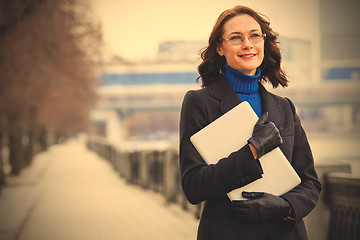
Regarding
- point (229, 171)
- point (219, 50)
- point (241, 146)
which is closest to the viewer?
point (229, 171)

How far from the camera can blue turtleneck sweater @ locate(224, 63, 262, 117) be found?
99.9 inches

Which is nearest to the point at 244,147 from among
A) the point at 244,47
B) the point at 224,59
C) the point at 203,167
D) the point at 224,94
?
the point at 203,167

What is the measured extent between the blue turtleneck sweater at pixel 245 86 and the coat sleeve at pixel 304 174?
0.22 meters

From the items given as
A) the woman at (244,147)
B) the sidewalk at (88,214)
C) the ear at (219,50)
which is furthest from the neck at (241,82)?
the sidewalk at (88,214)

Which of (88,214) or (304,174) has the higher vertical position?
(304,174)

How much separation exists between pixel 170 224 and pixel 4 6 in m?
5.88

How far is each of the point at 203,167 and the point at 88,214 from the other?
8.56m

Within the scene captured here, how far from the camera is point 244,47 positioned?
248cm

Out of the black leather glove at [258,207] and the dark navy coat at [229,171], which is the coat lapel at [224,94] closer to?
the dark navy coat at [229,171]

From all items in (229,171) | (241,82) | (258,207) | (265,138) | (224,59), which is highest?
(224,59)

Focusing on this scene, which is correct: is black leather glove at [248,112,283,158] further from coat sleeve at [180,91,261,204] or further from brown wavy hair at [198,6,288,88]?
brown wavy hair at [198,6,288,88]

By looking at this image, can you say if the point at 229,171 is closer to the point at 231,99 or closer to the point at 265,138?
the point at 265,138

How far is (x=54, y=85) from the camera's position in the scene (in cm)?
1977

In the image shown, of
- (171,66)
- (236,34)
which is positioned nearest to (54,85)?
(236,34)
